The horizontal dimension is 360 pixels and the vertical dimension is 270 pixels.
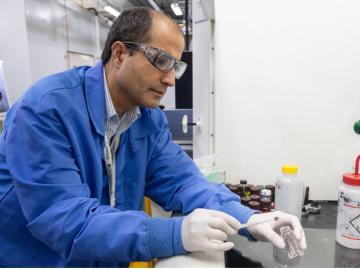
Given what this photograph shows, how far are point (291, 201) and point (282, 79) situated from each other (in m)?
0.52

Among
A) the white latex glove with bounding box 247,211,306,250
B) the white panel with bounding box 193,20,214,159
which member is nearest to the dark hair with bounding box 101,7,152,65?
the white panel with bounding box 193,20,214,159

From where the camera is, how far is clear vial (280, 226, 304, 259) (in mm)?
755

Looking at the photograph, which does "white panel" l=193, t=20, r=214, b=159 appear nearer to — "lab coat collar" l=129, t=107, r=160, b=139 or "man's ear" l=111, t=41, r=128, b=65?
"lab coat collar" l=129, t=107, r=160, b=139

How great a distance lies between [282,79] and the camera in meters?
1.23

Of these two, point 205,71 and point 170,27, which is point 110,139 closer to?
point 170,27

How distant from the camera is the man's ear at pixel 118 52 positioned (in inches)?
34.8

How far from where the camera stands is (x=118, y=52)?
2.96 feet

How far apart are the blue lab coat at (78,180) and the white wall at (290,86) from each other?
415mm

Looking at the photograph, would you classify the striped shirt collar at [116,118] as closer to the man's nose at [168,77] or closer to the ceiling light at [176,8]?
the man's nose at [168,77]

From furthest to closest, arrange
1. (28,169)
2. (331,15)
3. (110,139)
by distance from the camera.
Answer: (331,15) < (110,139) < (28,169)

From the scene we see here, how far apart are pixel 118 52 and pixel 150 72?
0.42 feet

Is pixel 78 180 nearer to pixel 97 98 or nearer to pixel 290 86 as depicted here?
pixel 97 98

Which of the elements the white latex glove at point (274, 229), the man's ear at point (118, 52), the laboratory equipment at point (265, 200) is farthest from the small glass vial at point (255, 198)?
the man's ear at point (118, 52)

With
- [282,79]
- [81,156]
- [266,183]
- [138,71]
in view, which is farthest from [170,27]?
[266,183]
